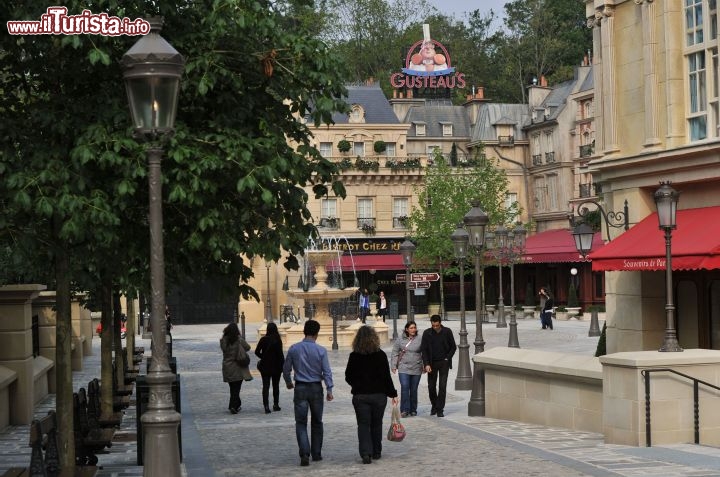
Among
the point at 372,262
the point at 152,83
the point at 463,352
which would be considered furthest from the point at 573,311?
the point at 152,83

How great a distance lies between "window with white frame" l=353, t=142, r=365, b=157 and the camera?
265ft

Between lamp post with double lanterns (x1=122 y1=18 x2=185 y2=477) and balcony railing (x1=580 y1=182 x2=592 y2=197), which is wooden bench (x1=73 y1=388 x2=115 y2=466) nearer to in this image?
lamp post with double lanterns (x1=122 y1=18 x2=185 y2=477)

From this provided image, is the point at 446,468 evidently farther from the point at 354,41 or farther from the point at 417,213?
the point at 354,41

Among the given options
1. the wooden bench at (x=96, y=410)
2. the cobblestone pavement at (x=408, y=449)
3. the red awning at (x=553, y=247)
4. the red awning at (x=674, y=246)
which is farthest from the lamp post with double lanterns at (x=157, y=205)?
the red awning at (x=553, y=247)

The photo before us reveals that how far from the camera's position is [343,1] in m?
99.4

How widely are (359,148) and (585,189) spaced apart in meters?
13.9

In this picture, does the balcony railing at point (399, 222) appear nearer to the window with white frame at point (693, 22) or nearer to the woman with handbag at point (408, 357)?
the window with white frame at point (693, 22)

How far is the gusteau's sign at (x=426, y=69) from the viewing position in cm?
8838

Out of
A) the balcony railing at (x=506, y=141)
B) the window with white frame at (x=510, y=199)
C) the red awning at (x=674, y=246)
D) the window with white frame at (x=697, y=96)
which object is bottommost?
the red awning at (x=674, y=246)

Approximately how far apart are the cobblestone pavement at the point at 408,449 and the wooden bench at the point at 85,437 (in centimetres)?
28

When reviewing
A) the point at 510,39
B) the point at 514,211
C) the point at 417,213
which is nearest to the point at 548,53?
the point at 510,39

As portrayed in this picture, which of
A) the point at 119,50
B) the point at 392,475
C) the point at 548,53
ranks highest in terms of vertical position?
Result: the point at 548,53

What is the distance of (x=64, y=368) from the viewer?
13477 millimetres

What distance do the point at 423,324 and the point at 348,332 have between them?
20541 millimetres
